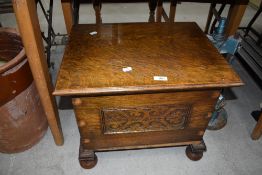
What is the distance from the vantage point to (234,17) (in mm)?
→ 1658

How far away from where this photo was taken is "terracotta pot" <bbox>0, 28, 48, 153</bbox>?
1.21 metres

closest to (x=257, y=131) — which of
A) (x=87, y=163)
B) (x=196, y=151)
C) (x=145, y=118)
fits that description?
(x=196, y=151)

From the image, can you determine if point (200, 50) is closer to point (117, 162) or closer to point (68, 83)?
point (68, 83)

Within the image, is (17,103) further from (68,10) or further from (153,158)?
(153,158)

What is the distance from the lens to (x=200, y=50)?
4.04ft

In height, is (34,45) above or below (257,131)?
above

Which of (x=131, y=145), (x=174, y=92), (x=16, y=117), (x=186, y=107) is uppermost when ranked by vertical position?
(x=174, y=92)

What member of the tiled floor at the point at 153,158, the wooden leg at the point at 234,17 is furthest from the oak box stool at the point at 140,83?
the wooden leg at the point at 234,17

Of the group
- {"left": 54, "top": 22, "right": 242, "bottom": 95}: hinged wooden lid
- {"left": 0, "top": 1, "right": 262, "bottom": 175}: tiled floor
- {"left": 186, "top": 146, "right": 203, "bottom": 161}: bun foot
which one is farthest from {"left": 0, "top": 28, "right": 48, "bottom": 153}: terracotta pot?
{"left": 186, "top": 146, "right": 203, "bottom": 161}: bun foot

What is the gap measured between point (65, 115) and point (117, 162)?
0.57 metres

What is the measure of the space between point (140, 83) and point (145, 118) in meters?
0.26

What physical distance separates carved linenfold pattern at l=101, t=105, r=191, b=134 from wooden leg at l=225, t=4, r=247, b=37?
0.86 metres

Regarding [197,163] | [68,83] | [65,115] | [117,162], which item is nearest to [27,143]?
[65,115]

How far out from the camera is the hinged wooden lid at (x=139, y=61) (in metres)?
1.01
